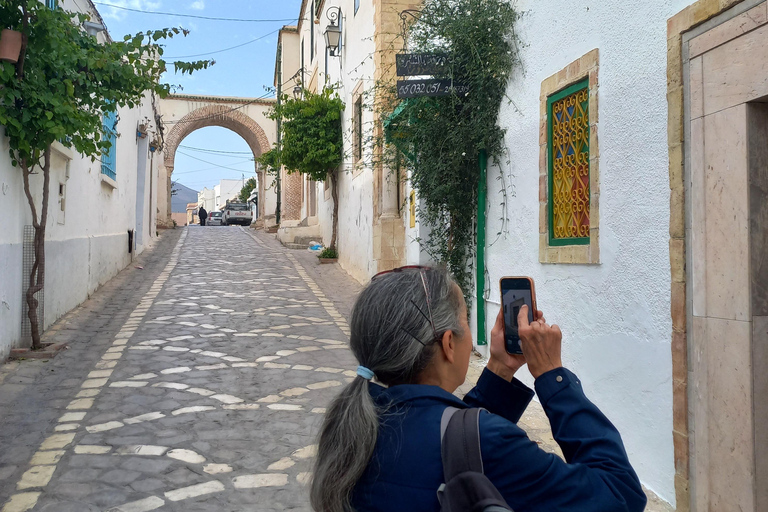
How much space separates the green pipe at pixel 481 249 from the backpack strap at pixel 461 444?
5.44 metres

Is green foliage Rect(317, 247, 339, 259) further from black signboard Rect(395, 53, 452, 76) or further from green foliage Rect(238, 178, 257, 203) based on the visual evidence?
green foliage Rect(238, 178, 257, 203)

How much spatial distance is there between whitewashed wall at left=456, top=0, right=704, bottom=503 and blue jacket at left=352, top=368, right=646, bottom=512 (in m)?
2.48

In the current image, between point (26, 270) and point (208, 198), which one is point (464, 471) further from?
point (208, 198)

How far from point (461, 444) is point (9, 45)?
6.11 metres

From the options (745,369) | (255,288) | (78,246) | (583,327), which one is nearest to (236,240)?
(255,288)

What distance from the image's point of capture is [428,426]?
1303 millimetres

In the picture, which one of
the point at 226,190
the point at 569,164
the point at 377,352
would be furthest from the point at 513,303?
the point at 226,190

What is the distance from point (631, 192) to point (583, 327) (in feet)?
3.69

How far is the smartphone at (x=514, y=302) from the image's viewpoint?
5.27ft

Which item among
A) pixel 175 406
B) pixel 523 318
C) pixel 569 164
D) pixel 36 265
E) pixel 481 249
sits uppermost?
pixel 569 164

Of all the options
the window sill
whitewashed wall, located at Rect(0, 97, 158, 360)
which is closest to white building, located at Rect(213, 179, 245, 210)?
whitewashed wall, located at Rect(0, 97, 158, 360)

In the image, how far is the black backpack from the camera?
1.15m

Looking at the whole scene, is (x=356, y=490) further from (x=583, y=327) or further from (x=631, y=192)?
(x=583, y=327)

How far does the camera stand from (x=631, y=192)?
3.97 m
